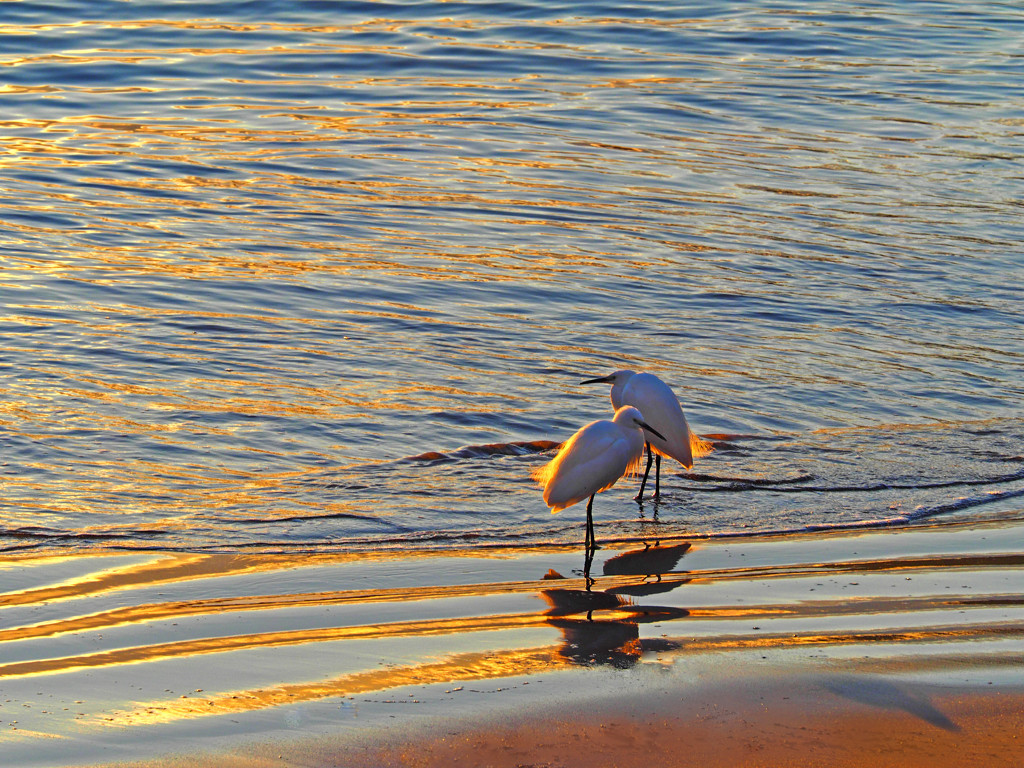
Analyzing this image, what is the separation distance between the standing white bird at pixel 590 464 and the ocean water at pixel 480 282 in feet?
1.00

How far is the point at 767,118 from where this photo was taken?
1678cm

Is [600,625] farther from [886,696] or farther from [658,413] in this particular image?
[658,413]

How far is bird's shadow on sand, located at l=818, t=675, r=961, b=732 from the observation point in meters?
4.16

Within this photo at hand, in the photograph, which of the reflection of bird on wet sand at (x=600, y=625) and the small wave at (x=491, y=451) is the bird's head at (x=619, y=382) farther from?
the reflection of bird on wet sand at (x=600, y=625)

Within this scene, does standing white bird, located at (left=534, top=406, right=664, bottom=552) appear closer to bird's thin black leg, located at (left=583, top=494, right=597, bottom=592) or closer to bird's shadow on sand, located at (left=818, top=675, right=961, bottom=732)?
bird's thin black leg, located at (left=583, top=494, right=597, bottom=592)

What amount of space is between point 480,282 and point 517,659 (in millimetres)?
6428

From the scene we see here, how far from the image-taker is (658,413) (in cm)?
716

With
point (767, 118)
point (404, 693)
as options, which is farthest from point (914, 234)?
point (404, 693)

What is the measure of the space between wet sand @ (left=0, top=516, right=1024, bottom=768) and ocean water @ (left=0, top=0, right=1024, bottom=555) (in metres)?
0.63

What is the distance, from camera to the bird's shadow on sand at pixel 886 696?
164 inches

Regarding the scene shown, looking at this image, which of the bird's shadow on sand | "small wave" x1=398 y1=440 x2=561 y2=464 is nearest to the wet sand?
the bird's shadow on sand

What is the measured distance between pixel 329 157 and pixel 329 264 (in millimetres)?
3864

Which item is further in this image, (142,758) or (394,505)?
(394,505)

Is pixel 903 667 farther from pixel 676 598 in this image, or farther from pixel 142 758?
pixel 142 758
